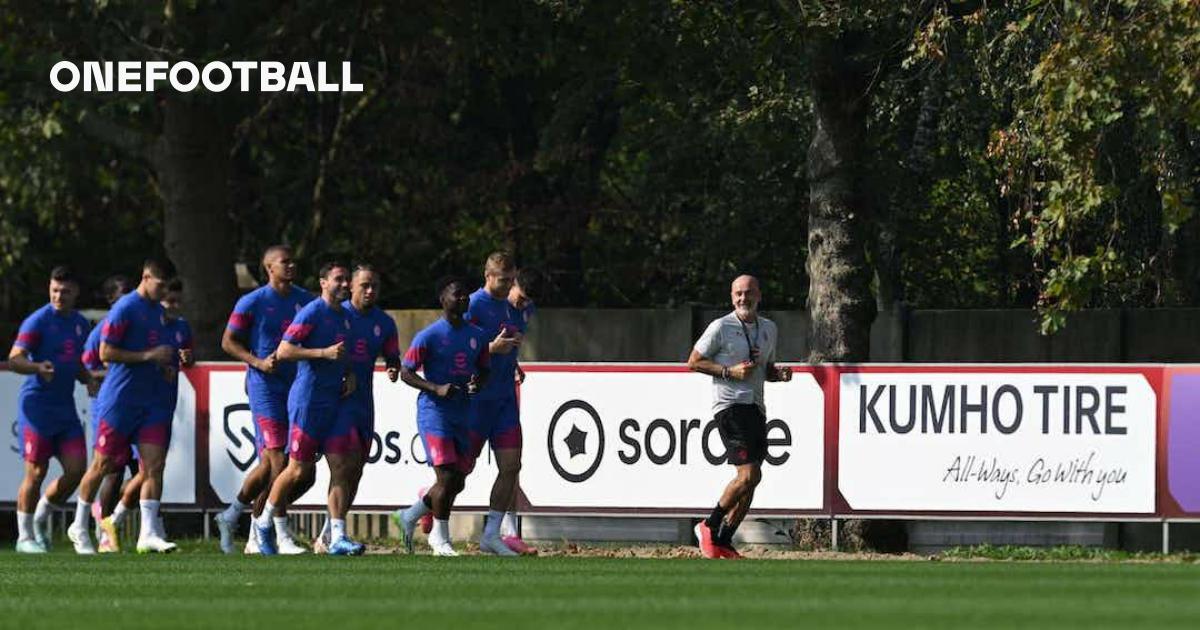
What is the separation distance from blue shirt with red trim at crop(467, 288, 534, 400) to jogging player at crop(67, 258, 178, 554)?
2.12 meters

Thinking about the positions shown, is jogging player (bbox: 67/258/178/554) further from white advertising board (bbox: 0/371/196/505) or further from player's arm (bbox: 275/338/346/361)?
white advertising board (bbox: 0/371/196/505)

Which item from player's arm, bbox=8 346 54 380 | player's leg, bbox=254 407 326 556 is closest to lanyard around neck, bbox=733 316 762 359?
player's leg, bbox=254 407 326 556

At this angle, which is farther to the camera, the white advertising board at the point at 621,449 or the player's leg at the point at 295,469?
the white advertising board at the point at 621,449

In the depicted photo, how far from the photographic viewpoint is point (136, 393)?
17.9 meters

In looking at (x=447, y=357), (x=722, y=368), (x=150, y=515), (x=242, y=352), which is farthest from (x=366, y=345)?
(x=722, y=368)

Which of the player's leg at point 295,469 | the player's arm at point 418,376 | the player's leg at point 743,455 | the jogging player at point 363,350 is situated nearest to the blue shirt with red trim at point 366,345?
the jogging player at point 363,350

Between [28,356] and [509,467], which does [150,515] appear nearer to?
[28,356]

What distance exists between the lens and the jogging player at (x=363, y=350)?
17.2 m

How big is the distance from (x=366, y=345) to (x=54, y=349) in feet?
9.44

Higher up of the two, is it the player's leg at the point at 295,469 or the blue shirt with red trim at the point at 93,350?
the blue shirt with red trim at the point at 93,350

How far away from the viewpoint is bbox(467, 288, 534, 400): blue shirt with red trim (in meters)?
17.7

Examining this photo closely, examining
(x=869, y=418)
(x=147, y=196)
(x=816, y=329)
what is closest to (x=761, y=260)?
(x=816, y=329)

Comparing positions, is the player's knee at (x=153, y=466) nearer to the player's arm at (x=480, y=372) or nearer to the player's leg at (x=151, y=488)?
the player's leg at (x=151, y=488)

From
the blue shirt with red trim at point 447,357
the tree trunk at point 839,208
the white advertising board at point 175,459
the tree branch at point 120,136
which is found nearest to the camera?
the blue shirt with red trim at point 447,357
